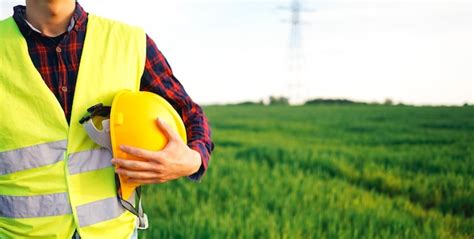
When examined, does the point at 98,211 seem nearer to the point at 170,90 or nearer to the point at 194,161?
the point at 194,161

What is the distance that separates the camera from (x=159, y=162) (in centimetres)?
201

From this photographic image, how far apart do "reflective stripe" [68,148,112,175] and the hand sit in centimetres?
18

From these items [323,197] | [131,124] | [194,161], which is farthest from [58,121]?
[323,197]

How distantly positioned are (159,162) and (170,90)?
18.7 inches

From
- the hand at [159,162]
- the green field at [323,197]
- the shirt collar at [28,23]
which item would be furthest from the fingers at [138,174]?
the green field at [323,197]

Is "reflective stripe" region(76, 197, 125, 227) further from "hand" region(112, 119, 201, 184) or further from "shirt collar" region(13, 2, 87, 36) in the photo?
"shirt collar" region(13, 2, 87, 36)

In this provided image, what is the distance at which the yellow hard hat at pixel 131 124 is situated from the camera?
2057 mm

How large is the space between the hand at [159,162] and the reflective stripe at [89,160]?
0.59 feet

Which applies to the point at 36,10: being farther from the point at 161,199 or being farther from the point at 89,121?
the point at 161,199

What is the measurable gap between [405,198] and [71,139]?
496 cm

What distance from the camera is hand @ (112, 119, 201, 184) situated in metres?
1.99

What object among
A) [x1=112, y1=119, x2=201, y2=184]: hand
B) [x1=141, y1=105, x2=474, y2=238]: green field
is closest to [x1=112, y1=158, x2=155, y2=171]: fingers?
[x1=112, y1=119, x2=201, y2=184]: hand

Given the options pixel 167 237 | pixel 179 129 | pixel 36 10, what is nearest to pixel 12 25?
pixel 36 10

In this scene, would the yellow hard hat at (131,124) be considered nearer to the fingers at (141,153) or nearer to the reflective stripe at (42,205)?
the fingers at (141,153)
